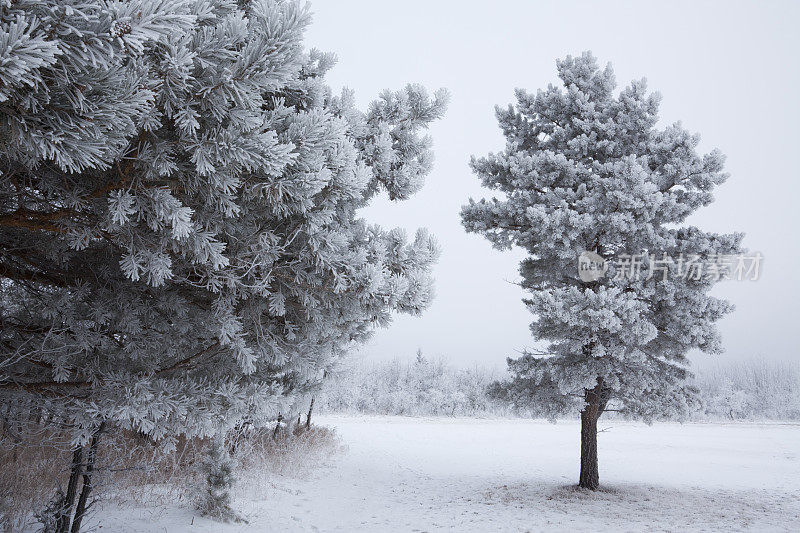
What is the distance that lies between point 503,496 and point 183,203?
8231 mm

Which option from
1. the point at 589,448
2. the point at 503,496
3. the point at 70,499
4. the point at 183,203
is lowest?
the point at 503,496

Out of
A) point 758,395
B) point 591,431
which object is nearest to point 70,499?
point 591,431

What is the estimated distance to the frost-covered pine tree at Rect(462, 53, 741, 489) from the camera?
325 inches

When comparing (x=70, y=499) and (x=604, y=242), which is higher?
(x=604, y=242)

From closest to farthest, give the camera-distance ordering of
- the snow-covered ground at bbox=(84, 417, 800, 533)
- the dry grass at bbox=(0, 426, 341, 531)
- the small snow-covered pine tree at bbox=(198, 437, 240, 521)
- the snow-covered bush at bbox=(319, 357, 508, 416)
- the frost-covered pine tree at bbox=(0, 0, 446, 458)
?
the frost-covered pine tree at bbox=(0, 0, 446, 458) < the dry grass at bbox=(0, 426, 341, 531) < the small snow-covered pine tree at bbox=(198, 437, 240, 521) < the snow-covered ground at bbox=(84, 417, 800, 533) < the snow-covered bush at bbox=(319, 357, 508, 416)

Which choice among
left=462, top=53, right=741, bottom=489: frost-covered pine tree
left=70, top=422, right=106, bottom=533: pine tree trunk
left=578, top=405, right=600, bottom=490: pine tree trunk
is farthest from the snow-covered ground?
left=462, top=53, right=741, bottom=489: frost-covered pine tree

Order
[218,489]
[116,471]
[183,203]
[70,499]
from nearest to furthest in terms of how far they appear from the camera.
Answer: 1. [183,203]
2. [70,499]
3. [116,471]
4. [218,489]

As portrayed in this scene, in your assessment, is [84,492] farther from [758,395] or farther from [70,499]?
[758,395]

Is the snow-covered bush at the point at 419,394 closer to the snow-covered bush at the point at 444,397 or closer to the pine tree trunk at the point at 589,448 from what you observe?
the snow-covered bush at the point at 444,397

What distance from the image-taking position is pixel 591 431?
30.2 ft

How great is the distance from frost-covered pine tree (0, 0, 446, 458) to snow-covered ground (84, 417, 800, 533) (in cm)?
238

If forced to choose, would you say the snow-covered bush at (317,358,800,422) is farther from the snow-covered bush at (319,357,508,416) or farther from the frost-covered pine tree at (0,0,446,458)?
the frost-covered pine tree at (0,0,446,458)

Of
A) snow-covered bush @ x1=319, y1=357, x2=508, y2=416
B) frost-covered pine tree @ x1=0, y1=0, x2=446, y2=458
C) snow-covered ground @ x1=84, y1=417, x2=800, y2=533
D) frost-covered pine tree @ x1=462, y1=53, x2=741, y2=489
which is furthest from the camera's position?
snow-covered bush @ x1=319, y1=357, x2=508, y2=416
